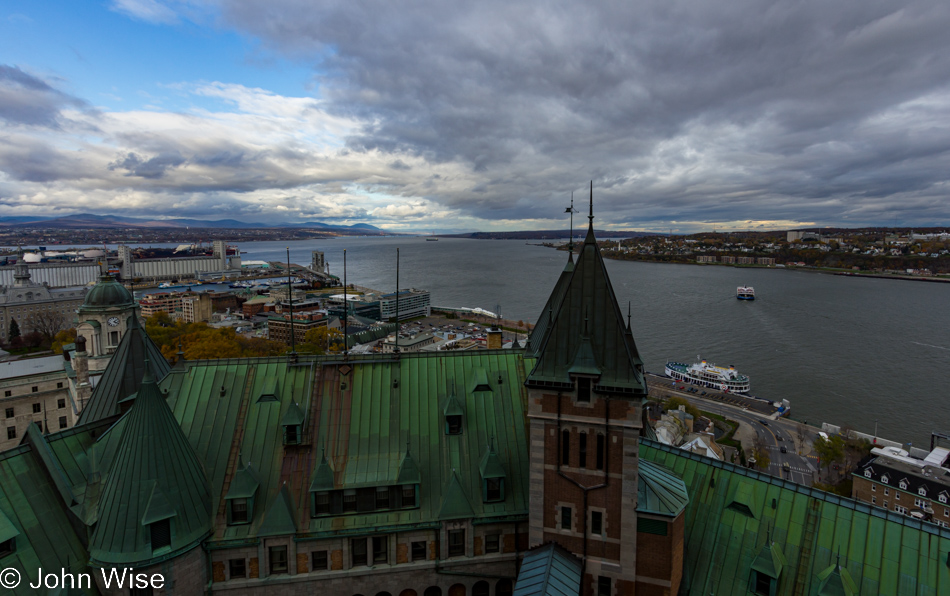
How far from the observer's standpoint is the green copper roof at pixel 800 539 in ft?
57.2

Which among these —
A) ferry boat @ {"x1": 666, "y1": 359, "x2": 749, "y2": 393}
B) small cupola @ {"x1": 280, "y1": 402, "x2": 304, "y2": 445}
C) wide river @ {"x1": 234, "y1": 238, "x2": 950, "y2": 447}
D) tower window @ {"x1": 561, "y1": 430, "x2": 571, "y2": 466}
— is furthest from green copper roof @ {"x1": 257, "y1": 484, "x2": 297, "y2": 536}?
ferry boat @ {"x1": 666, "y1": 359, "x2": 749, "y2": 393}

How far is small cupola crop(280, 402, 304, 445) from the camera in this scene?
2238 cm

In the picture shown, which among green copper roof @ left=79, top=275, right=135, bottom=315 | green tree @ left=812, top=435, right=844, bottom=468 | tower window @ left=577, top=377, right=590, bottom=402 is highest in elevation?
green copper roof @ left=79, top=275, right=135, bottom=315

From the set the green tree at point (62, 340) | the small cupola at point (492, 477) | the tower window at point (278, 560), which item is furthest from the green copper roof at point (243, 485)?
the green tree at point (62, 340)

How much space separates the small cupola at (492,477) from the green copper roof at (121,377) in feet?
69.7

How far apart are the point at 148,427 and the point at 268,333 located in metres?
131

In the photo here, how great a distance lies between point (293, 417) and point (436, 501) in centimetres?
765

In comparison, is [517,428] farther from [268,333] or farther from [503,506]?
[268,333]

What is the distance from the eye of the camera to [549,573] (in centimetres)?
1895

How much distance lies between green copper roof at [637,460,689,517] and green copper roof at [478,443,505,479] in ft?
20.1

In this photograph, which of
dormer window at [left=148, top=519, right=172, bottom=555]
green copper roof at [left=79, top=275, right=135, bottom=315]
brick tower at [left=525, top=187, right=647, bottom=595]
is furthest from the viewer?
green copper roof at [left=79, top=275, right=135, bottom=315]

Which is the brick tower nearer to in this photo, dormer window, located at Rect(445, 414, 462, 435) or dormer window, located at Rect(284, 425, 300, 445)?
dormer window, located at Rect(445, 414, 462, 435)

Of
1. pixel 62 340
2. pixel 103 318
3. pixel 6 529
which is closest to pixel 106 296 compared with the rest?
pixel 103 318

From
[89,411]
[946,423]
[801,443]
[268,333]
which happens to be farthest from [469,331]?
[89,411]
